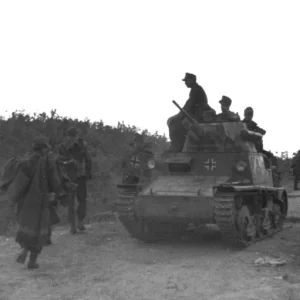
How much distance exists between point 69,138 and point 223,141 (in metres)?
3.05

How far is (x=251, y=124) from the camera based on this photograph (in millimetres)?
12172

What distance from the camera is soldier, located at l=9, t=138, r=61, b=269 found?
7195 millimetres

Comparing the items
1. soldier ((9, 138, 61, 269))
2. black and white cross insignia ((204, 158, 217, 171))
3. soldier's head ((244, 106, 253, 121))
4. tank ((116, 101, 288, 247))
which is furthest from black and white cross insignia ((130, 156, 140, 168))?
soldier's head ((244, 106, 253, 121))

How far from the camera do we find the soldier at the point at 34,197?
720cm

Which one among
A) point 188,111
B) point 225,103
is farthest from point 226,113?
point 188,111

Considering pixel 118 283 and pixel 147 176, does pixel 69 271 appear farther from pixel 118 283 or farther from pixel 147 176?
pixel 147 176

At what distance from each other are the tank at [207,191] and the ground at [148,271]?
1.37ft

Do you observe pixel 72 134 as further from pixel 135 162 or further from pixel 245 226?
pixel 245 226

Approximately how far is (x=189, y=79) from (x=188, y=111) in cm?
70

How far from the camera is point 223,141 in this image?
1025cm

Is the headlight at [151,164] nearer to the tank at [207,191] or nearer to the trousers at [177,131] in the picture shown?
the tank at [207,191]

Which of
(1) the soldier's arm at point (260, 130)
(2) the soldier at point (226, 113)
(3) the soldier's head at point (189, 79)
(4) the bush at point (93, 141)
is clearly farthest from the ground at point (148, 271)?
(4) the bush at point (93, 141)

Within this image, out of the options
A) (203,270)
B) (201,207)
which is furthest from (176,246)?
(203,270)

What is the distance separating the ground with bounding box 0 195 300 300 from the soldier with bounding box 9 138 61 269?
43 centimetres
